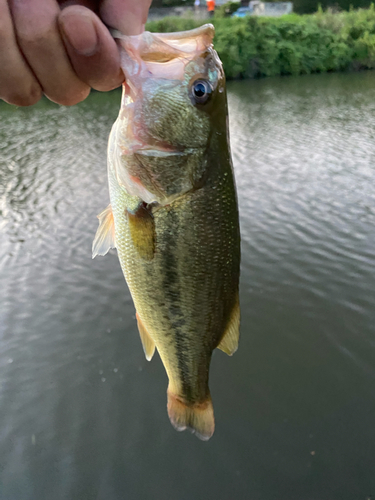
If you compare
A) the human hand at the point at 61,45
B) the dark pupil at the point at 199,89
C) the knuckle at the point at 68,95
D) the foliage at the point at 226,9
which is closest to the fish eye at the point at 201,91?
the dark pupil at the point at 199,89

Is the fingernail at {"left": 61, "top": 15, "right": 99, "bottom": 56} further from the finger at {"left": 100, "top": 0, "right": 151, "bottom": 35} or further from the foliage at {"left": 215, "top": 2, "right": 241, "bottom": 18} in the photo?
the foliage at {"left": 215, "top": 2, "right": 241, "bottom": 18}

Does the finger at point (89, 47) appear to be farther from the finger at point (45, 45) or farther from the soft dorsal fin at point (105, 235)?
the soft dorsal fin at point (105, 235)

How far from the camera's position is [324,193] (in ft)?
28.1

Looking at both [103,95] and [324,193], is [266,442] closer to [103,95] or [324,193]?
[324,193]

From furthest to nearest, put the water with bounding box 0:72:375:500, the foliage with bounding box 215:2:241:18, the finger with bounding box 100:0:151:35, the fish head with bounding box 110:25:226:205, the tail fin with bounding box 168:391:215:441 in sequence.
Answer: the foliage with bounding box 215:2:241:18 → the water with bounding box 0:72:375:500 → the tail fin with bounding box 168:391:215:441 → the fish head with bounding box 110:25:226:205 → the finger with bounding box 100:0:151:35

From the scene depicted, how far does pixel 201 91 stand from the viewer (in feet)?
4.56

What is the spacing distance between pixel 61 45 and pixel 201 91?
55cm

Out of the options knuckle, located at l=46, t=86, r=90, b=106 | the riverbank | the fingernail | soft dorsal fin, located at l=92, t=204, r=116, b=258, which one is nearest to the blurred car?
the riverbank

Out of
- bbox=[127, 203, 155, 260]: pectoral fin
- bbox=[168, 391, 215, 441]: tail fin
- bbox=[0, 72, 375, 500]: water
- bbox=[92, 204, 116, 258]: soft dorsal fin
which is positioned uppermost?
bbox=[127, 203, 155, 260]: pectoral fin

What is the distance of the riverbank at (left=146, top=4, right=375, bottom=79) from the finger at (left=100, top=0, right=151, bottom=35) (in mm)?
30268

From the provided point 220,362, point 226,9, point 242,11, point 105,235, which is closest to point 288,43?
point 226,9

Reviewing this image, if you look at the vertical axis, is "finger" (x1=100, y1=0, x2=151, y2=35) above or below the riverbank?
above

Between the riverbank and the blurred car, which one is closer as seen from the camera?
the riverbank

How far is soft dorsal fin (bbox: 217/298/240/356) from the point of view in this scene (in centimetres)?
170
